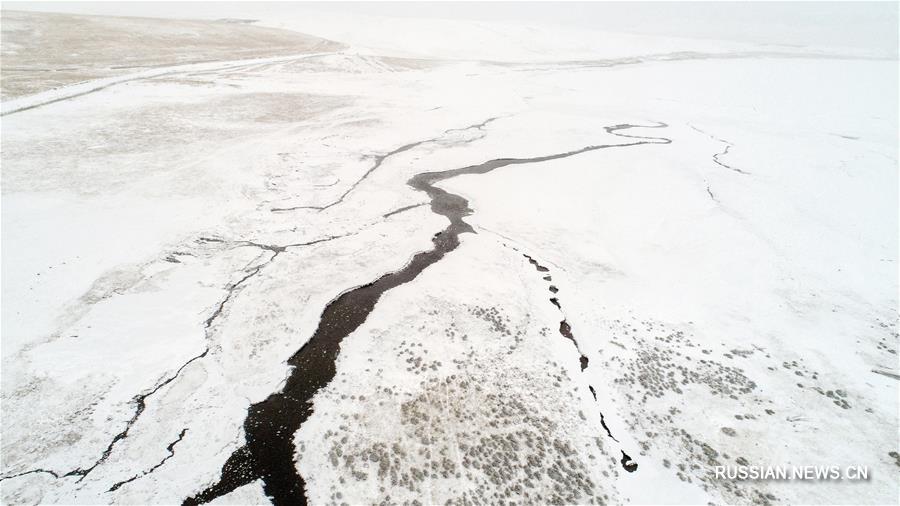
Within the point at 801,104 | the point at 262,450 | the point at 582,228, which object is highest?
the point at 801,104

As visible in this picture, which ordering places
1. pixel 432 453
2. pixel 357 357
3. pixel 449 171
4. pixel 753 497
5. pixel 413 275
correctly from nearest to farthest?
pixel 753 497 → pixel 432 453 → pixel 357 357 → pixel 413 275 → pixel 449 171

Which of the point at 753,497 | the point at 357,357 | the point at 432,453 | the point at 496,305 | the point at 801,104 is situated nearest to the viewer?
the point at 753,497

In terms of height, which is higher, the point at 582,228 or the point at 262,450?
the point at 582,228

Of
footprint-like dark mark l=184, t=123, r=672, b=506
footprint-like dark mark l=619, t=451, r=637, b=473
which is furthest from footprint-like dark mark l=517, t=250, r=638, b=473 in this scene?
footprint-like dark mark l=184, t=123, r=672, b=506

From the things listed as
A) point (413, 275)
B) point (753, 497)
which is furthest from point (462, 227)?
point (753, 497)

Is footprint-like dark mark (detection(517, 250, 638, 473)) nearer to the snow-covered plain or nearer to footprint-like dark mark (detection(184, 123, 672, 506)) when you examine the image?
the snow-covered plain

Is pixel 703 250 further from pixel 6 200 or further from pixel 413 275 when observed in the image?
pixel 6 200
